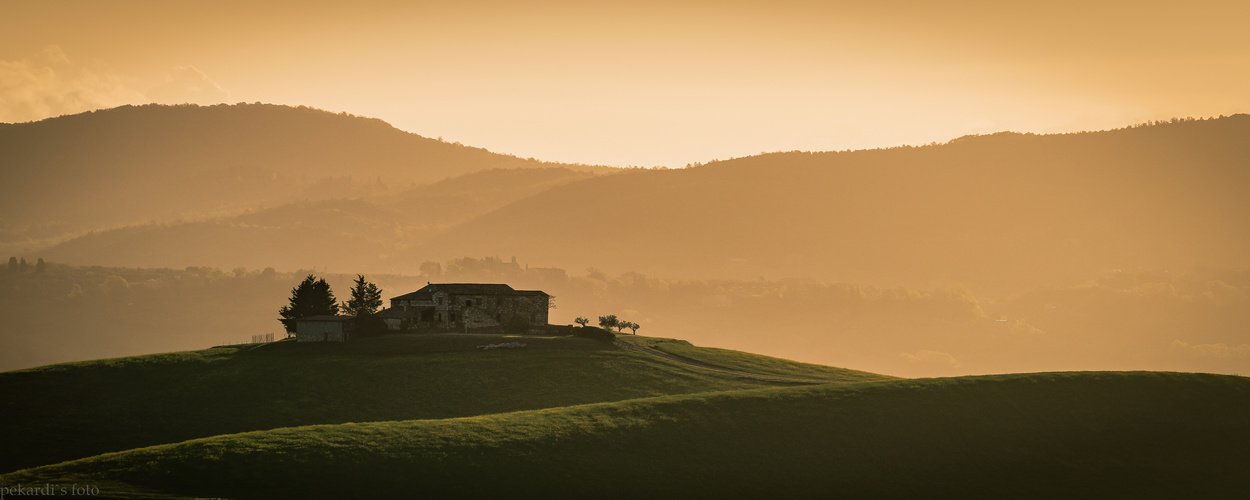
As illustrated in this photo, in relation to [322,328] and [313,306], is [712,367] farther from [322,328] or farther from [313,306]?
[313,306]

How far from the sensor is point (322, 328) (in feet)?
381

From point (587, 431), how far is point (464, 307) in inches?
2218

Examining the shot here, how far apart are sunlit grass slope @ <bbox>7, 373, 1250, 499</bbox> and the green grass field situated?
0.20m

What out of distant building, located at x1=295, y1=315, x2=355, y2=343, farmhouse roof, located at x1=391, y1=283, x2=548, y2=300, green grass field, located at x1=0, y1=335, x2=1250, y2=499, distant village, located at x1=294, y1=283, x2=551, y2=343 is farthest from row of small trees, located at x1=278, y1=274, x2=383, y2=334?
green grass field, located at x1=0, y1=335, x2=1250, y2=499

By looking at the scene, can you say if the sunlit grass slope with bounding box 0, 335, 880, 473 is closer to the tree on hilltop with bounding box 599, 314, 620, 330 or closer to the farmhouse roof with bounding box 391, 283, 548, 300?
the farmhouse roof with bounding box 391, 283, 548, 300

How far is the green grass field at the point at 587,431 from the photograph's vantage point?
6512 cm


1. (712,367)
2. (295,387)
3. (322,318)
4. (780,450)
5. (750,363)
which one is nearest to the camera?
(780,450)

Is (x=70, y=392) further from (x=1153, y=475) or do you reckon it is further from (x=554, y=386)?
(x=1153, y=475)

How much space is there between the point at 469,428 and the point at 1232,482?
60403 millimetres

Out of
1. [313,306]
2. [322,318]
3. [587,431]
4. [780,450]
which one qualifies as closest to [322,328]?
[322,318]

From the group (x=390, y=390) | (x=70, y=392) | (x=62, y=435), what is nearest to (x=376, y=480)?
(x=390, y=390)

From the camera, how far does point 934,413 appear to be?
82.7 m

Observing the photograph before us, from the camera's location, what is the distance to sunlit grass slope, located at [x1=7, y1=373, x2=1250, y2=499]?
63.7 metres

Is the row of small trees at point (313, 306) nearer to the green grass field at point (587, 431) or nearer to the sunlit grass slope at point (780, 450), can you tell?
the green grass field at point (587, 431)
